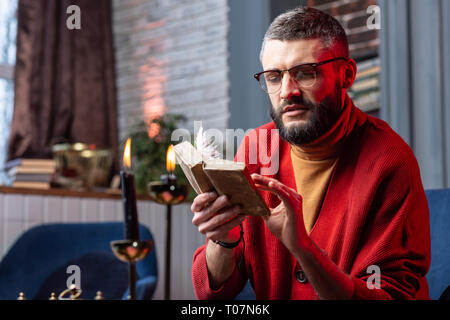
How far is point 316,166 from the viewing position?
1.17 m

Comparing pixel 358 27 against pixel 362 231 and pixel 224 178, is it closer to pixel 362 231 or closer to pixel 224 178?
pixel 362 231

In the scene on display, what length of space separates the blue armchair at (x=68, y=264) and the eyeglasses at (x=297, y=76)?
1.19 m

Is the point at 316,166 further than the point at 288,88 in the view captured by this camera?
Yes

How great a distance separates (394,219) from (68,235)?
1620 millimetres

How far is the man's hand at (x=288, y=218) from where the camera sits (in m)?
0.79

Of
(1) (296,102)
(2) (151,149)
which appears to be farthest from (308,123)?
(2) (151,149)

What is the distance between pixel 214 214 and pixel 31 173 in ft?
7.92

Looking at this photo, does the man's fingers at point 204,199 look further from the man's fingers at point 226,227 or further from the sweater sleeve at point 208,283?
the sweater sleeve at point 208,283

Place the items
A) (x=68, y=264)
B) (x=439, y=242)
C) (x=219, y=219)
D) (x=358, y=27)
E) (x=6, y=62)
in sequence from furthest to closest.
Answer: (x=6, y=62)
(x=358, y=27)
(x=68, y=264)
(x=439, y=242)
(x=219, y=219)

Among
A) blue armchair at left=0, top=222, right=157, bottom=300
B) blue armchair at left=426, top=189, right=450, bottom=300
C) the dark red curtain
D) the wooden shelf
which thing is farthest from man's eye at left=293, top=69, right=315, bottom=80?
the dark red curtain

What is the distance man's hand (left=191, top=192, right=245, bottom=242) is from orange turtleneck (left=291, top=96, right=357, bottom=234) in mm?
294

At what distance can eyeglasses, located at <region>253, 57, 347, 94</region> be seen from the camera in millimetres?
1020
